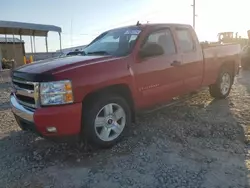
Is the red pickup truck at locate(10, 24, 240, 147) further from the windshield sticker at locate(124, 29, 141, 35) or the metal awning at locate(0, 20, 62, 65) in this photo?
the metal awning at locate(0, 20, 62, 65)

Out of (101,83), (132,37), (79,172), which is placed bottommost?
(79,172)

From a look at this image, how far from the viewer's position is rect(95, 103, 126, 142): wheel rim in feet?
13.5

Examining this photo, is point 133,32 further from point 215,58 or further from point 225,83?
point 225,83

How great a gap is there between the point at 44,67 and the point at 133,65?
1.40 metres

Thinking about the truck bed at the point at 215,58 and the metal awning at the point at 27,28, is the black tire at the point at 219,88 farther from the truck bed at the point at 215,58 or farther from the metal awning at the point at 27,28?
the metal awning at the point at 27,28

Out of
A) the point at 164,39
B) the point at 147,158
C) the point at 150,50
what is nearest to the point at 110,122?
the point at 147,158

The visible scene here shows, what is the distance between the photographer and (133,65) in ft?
14.7

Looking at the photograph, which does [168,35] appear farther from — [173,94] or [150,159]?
[150,159]

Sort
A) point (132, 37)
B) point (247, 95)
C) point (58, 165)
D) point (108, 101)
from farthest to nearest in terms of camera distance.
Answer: point (247, 95)
point (132, 37)
point (108, 101)
point (58, 165)

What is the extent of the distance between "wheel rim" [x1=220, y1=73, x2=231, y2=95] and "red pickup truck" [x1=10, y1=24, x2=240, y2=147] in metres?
1.26

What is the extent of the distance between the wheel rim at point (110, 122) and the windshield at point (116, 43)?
958 millimetres

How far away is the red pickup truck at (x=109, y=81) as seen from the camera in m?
3.63

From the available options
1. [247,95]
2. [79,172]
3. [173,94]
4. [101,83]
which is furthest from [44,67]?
[247,95]

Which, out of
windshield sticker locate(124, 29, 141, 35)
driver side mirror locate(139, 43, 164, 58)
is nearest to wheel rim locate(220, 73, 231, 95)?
driver side mirror locate(139, 43, 164, 58)
